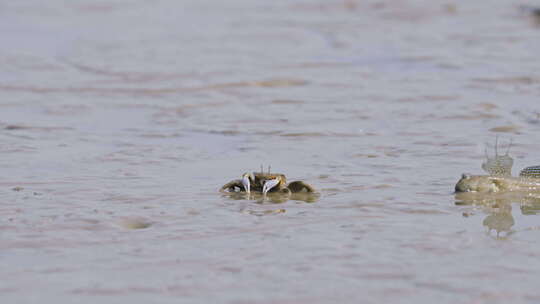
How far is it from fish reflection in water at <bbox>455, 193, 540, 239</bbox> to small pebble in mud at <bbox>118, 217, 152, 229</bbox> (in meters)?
1.40

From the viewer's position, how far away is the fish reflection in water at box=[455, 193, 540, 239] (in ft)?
14.4

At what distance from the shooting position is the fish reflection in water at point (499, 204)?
4.39 metres

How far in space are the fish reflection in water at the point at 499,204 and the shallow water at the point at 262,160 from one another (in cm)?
2

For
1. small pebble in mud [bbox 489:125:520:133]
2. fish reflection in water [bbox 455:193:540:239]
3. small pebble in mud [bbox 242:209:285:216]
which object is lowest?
small pebble in mud [bbox 242:209:285:216]

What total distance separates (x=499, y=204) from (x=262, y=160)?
5.35 ft

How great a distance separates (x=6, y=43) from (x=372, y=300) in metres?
8.76

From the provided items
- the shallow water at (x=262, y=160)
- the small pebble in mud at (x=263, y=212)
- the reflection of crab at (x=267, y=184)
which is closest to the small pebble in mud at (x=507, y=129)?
the shallow water at (x=262, y=160)

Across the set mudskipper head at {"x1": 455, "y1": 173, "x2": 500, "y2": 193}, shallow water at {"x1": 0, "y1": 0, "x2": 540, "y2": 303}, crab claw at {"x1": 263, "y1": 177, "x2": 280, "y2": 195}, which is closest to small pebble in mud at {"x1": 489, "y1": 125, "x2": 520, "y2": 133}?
shallow water at {"x1": 0, "y1": 0, "x2": 540, "y2": 303}

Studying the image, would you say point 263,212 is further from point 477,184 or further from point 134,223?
point 477,184

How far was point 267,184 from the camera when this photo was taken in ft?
16.0

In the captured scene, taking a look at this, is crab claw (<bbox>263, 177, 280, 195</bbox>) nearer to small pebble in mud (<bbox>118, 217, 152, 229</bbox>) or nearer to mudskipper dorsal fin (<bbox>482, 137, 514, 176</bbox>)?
small pebble in mud (<bbox>118, 217, 152, 229</bbox>)

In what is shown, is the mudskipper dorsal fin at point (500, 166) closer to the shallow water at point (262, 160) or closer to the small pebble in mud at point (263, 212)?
the shallow water at point (262, 160)

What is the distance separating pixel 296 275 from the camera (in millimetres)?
3645

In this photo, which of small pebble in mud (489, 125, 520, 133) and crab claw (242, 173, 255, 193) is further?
small pebble in mud (489, 125, 520, 133)
